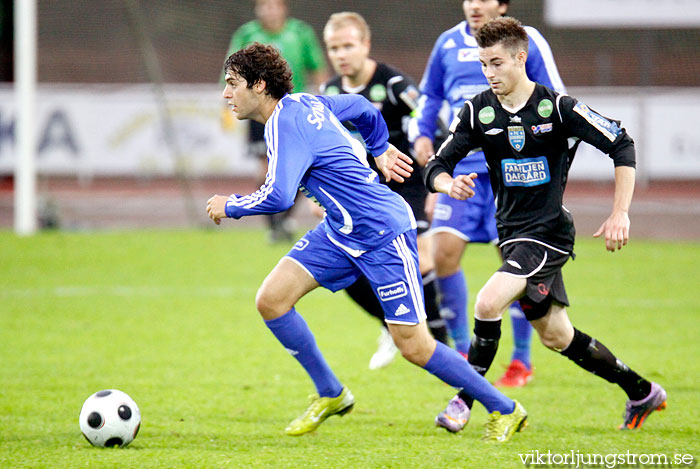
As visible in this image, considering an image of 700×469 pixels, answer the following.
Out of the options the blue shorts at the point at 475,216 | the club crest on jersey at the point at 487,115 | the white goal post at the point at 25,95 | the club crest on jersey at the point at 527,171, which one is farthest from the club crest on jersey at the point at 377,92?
the white goal post at the point at 25,95

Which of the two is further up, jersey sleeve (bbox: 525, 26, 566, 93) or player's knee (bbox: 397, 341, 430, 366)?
jersey sleeve (bbox: 525, 26, 566, 93)

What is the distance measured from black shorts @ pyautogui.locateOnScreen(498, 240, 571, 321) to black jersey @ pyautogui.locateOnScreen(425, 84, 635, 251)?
0.05 m

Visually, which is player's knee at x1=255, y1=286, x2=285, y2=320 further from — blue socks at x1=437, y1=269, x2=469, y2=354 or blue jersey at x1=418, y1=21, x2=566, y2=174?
blue jersey at x1=418, y1=21, x2=566, y2=174

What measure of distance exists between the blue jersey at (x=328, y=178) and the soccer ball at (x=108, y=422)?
1.05 m

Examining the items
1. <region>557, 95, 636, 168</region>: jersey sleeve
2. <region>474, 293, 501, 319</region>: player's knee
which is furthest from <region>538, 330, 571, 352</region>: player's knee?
<region>557, 95, 636, 168</region>: jersey sleeve

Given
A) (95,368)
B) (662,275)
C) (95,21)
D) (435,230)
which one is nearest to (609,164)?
(662,275)

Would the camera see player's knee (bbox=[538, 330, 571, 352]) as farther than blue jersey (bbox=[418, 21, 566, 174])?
No

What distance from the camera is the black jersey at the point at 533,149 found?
4.21m

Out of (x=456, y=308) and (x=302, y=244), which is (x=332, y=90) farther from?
(x=302, y=244)

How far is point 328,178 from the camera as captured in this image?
4.14 meters

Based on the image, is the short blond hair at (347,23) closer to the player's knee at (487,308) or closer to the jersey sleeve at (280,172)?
the jersey sleeve at (280,172)

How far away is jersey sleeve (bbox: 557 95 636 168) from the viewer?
417 cm

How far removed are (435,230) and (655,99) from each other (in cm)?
1276

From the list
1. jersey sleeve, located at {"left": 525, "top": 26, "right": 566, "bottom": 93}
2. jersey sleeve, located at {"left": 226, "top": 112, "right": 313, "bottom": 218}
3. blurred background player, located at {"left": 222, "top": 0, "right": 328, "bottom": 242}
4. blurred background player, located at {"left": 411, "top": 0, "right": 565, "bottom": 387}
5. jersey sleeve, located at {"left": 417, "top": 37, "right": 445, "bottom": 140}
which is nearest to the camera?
jersey sleeve, located at {"left": 226, "top": 112, "right": 313, "bottom": 218}
